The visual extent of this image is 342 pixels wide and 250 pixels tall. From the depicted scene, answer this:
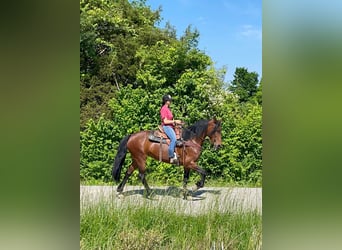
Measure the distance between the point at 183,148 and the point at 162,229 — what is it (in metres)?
1.75

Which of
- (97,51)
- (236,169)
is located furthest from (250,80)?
(97,51)

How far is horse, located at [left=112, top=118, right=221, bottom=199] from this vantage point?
5004mm

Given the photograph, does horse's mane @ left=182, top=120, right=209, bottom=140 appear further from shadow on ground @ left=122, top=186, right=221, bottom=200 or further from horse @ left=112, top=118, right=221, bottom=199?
shadow on ground @ left=122, top=186, right=221, bottom=200

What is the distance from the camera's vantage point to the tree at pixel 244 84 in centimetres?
549

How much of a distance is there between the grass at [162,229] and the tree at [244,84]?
8.22 feet

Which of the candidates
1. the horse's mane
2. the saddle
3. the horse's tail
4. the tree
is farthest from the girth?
the tree

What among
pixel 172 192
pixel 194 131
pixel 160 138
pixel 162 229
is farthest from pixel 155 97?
pixel 162 229

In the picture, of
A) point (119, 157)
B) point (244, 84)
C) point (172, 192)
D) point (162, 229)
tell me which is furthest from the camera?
point (244, 84)

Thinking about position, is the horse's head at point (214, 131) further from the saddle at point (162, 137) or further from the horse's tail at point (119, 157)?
the horse's tail at point (119, 157)

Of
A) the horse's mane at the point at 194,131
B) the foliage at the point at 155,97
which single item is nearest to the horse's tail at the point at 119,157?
the foliage at the point at 155,97

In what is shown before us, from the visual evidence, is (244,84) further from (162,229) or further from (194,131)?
(162,229)

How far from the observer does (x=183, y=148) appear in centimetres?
503
